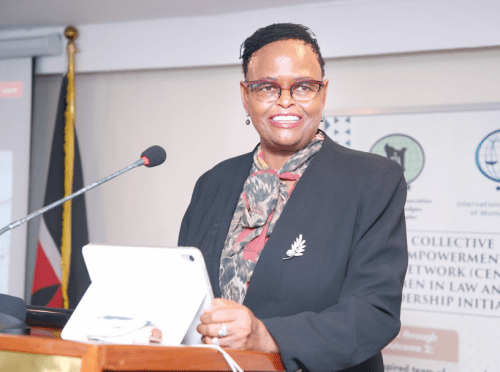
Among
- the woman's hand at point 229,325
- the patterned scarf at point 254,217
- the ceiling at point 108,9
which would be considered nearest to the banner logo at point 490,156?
the ceiling at point 108,9

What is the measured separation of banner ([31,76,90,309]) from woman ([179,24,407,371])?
2490 mm

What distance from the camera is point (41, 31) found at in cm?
427

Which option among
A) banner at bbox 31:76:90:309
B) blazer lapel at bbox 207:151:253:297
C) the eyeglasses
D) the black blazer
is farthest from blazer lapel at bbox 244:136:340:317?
banner at bbox 31:76:90:309

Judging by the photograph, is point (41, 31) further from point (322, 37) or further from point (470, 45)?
point (470, 45)

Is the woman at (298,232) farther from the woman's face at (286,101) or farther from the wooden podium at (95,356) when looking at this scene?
the wooden podium at (95,356)

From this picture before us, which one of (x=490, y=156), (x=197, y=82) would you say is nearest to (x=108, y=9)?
(x=197, y=82)

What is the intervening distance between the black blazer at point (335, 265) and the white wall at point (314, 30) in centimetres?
211

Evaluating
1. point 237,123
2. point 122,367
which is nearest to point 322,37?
point 237,123

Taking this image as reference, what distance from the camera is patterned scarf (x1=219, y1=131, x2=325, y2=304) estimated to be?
4.72 ft

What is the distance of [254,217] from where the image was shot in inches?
58.7

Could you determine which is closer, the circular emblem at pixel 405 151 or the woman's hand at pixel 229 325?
the woman's hand at pixel 229 325

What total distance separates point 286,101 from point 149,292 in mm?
672

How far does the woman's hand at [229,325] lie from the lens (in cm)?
103

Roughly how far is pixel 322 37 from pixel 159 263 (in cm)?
282
